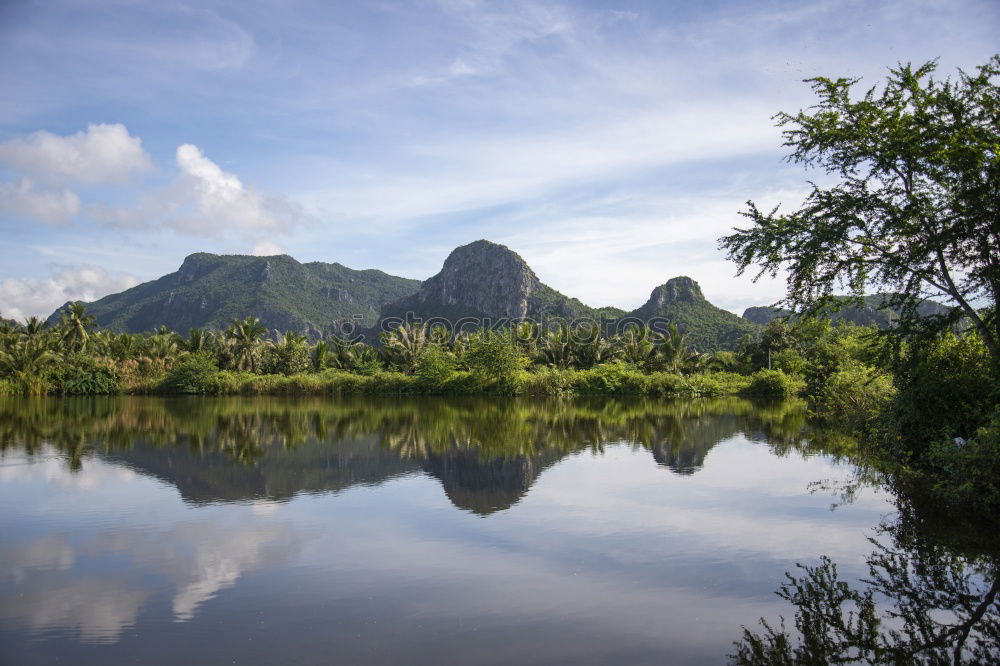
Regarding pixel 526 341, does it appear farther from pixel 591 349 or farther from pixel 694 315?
pixel 694 315

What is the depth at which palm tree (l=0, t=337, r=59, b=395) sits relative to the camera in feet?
169

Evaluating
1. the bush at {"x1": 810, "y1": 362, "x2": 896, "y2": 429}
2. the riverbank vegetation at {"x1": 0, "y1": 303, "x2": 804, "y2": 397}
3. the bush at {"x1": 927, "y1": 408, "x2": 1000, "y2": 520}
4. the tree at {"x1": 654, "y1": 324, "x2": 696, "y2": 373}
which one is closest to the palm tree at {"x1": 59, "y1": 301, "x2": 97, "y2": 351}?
the riverbank vegetation at {"x1": 0, "y1": 303, "x2": 804, "y2": 397}

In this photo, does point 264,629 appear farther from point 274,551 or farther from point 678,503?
point 678,503

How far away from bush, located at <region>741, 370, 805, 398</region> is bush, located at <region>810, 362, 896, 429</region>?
1764 cm

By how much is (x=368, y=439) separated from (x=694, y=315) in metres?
101

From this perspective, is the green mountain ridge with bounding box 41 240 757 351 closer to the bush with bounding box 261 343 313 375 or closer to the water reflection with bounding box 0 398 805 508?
the bush with bounding box 261 343 313 375

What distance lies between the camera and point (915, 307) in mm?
14469

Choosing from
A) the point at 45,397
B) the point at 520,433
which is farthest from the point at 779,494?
the point at 45,397

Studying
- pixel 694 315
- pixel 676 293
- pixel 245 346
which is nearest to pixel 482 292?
pixel 676 293

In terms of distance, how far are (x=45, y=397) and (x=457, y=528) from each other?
176ft

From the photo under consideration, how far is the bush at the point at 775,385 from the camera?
160 feet

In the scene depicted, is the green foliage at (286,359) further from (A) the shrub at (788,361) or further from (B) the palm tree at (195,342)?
(A) the shrub at (788,361)

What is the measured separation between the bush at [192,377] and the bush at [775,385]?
157ft

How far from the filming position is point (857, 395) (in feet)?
83.3
